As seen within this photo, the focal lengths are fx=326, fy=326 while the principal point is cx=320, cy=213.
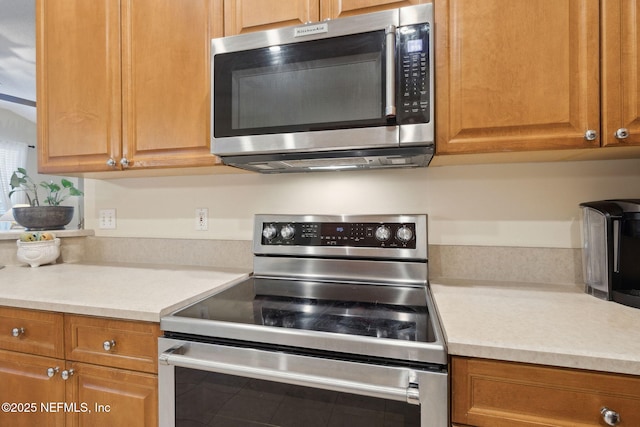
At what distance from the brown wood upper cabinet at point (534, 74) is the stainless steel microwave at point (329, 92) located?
0.33 ft

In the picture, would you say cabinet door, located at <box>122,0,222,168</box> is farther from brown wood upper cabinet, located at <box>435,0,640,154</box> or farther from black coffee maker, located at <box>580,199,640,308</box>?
black coffee maker, located at <box>580,199,640,308</box>

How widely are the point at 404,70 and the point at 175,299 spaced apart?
1.00m

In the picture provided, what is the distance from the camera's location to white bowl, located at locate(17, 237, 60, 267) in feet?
5.08

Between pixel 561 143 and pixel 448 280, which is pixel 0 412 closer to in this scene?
pixel 448 280

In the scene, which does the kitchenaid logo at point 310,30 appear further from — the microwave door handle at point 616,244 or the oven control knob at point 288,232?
the microwave door handle at point 616,244

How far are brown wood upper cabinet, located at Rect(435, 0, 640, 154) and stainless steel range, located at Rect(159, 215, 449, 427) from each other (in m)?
0.42

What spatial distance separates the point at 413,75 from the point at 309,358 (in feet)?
2.78

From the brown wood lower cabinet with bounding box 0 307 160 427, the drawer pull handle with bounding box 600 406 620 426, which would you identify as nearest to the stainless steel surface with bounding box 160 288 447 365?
the brown wood lower cabinet with bounding box 0 307 160 427

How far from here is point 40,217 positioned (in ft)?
5.56

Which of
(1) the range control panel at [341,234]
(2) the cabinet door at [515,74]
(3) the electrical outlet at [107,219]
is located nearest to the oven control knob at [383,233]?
(1) the range control panel at [341,234]

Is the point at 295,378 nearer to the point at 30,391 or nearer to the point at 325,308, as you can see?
the point at 325,308

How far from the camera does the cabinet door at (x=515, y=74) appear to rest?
93 cm

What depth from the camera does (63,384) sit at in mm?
1007

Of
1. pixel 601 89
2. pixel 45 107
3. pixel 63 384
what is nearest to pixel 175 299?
pixel 63 384
